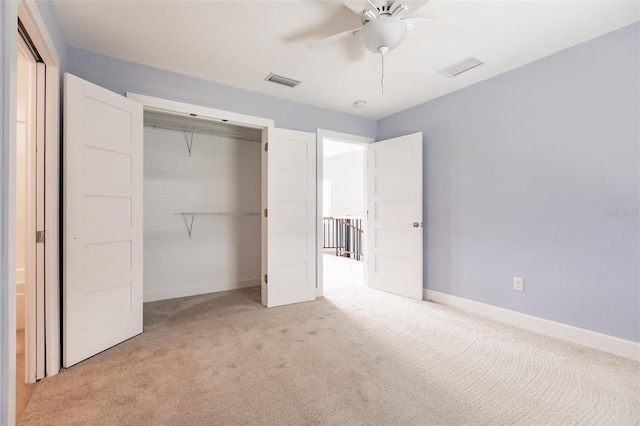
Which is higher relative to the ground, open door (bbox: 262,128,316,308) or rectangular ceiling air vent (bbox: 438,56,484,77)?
rectangular ceiling air vent (bbox: 438,56,484,77)

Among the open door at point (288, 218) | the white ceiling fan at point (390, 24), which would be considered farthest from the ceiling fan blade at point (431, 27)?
the open door at point (288, 218)

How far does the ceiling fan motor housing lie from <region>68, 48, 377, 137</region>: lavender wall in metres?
1.75

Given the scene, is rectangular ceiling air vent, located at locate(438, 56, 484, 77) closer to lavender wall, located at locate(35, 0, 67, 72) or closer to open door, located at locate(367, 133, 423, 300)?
open door, located at locate(367, 133, 423, 300)

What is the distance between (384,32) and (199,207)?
3118mm

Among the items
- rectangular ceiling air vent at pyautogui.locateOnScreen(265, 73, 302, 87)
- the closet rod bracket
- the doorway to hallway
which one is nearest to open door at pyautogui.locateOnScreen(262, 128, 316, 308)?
rectangular ceiling air vent at pyautogui.locateOnScreen(265, 73, 302, 87)

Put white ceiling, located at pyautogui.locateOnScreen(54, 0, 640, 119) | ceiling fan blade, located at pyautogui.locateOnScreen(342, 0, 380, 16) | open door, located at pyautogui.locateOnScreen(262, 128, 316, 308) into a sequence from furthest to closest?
open door, located at pyautogui.locateOnScreen(262, 128, 316, 308), white ceiling, located at pyautogui.locateOnScreen(54, 0, 640, 119), ceiling fan blade, located at pyautogui.locateOnScreen(342, 0, 380, 16)

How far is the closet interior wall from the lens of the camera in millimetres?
3629

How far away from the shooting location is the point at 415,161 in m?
3.62

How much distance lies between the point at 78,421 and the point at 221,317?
4.93 ft

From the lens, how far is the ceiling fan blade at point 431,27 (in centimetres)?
184

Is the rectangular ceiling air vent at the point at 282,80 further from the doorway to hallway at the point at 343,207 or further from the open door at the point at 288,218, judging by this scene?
the doorway to hallway at the point at 343,207

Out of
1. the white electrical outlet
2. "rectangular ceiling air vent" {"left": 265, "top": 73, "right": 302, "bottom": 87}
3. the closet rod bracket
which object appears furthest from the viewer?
the closet rod bracket

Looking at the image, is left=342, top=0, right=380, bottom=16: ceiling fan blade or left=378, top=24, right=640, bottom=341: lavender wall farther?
left=378, top=24, right=640, bottom=341: lavender wall

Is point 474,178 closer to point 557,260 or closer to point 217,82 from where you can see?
point 557,260
